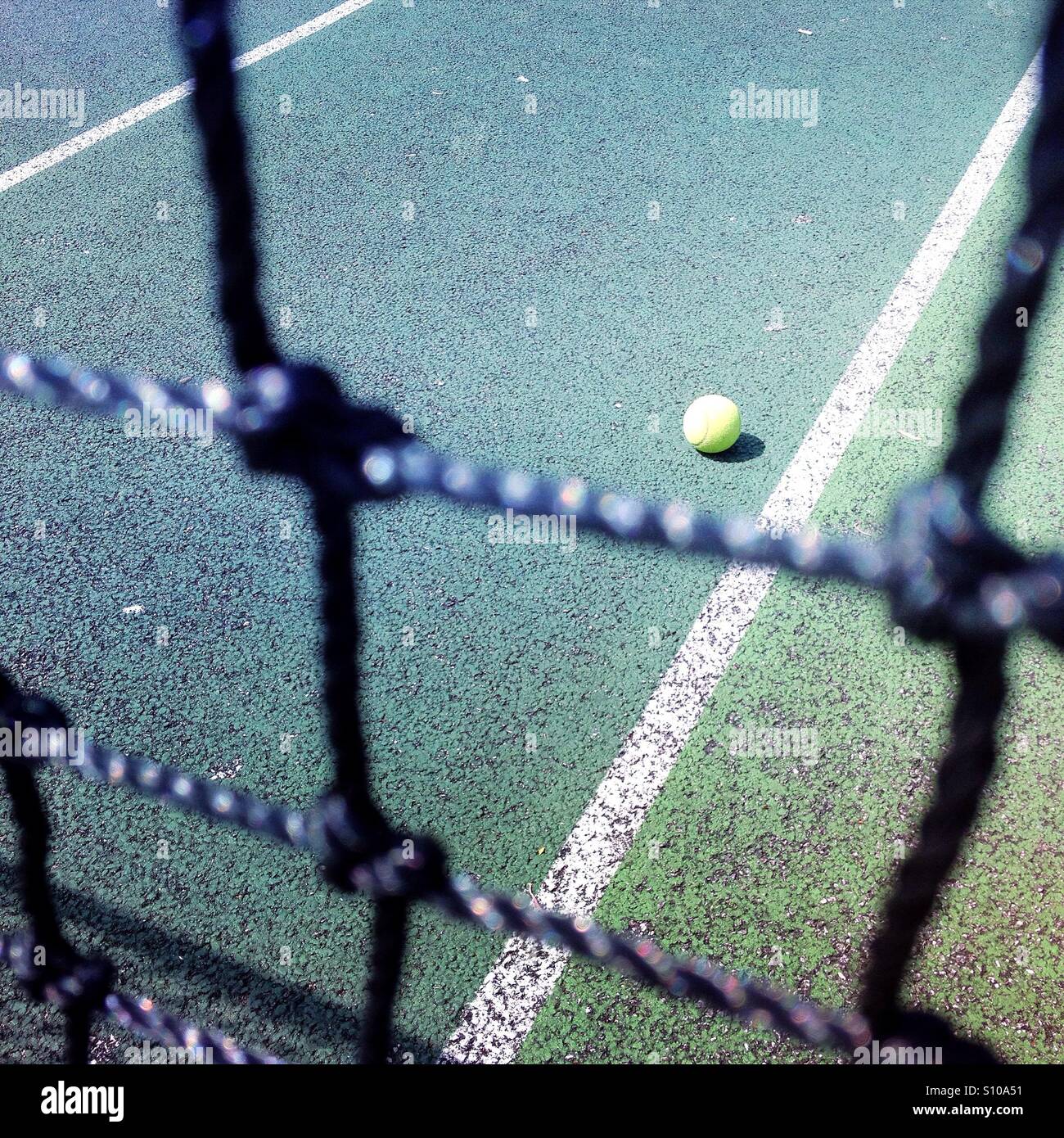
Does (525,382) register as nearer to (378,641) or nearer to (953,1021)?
(378,641)

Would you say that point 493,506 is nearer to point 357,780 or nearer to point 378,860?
point 357,780

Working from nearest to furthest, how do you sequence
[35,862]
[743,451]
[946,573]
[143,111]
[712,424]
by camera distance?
[946,573]
[35,862]
[712,424]
[743,451]
[143,111]

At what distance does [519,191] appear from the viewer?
5.44 m

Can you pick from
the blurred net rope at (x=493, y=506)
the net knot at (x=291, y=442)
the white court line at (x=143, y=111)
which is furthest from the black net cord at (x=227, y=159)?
the white court line at (x=143, y=111)

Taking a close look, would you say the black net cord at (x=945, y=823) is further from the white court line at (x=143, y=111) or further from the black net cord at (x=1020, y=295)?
the white court line at (x=143, y=111)

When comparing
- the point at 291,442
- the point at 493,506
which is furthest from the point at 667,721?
the point at 291,442

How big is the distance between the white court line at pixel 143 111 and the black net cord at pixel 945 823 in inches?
215

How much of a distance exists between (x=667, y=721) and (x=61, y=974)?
67.8 inches

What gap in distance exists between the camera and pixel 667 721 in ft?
9.69

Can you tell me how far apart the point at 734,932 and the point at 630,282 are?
3201mm

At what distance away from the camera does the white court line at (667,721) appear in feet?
7.79
